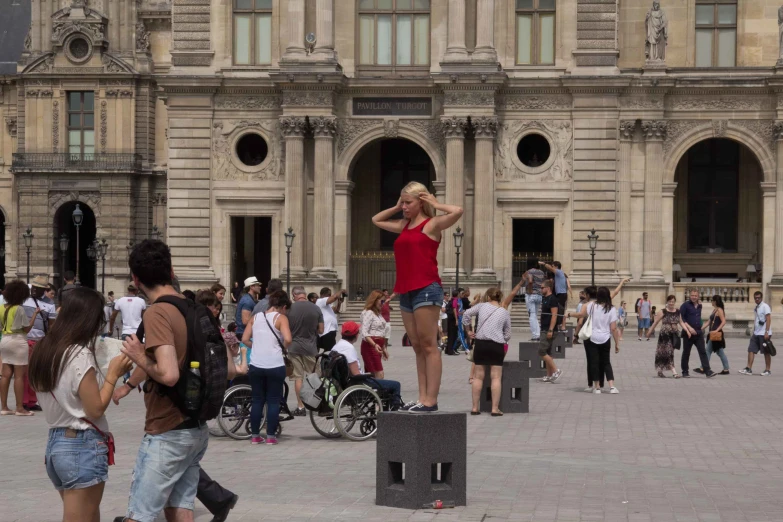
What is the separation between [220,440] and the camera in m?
18.2

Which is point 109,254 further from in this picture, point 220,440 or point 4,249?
point 220,440

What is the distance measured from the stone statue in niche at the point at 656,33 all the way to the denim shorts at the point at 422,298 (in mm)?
39509

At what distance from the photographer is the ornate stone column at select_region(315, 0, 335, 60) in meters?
50.0

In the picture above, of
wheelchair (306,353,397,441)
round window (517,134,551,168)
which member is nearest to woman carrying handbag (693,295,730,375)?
wheelchair (306,353,397,441)

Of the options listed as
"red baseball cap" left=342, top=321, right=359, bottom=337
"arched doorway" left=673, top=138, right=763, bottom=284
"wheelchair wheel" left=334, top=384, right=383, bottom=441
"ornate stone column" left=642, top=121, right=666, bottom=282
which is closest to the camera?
"wheelchair wheel" left=334, top=384, right=383, bottom=441

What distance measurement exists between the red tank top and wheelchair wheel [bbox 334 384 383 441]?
20.8ft

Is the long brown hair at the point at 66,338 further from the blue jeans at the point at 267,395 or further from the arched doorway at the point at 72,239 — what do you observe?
the arched doorway at the point at 72,239

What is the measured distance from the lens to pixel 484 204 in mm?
50250

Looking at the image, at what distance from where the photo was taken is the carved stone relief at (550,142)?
5059 centimetres

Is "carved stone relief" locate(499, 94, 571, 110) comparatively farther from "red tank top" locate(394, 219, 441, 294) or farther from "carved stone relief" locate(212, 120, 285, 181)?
"red tank top" locate(394, 219, 441, 294)

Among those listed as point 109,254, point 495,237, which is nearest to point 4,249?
point 109,254

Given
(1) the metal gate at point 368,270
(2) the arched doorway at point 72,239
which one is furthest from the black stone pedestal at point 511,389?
(2) the arched doorway at point 72,239

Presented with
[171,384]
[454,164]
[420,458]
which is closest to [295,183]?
[454,164]

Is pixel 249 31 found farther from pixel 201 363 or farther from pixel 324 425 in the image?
pixel 201 363
